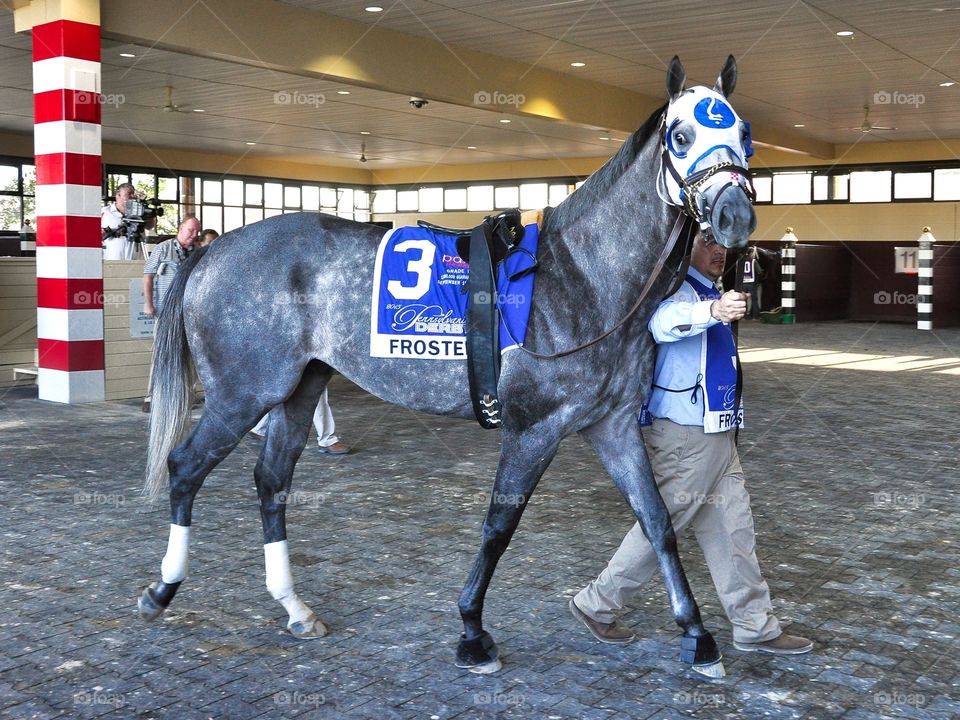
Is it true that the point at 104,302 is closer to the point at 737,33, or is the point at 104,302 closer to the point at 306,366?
the point at 306,366

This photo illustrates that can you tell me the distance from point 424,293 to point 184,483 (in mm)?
1140

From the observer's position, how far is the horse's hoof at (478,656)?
10.1 feet

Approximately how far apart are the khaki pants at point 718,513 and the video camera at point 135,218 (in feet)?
26.9

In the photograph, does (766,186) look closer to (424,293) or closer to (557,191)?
(557,191)

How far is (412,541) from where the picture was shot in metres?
4.59

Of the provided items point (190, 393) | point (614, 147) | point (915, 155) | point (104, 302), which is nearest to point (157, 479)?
point (190, 393)

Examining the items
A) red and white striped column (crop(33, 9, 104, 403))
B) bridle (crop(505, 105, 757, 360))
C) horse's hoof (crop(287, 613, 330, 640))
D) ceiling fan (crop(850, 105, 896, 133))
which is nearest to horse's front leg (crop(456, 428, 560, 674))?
bridle (crop(505, 105, 757, 360))

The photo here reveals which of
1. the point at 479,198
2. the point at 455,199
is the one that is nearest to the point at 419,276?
the point at 479,198

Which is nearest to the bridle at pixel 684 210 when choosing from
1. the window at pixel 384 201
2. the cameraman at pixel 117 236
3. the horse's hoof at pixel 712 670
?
the horse's hoof at pixel 712 670

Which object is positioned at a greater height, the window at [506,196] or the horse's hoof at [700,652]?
the window at [506,196]

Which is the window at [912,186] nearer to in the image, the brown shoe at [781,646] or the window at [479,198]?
the window at [479,198]

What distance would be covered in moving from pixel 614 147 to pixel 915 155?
6713 millimetres

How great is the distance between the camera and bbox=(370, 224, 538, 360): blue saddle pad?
10.5 ft

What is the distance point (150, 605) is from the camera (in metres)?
3.47
